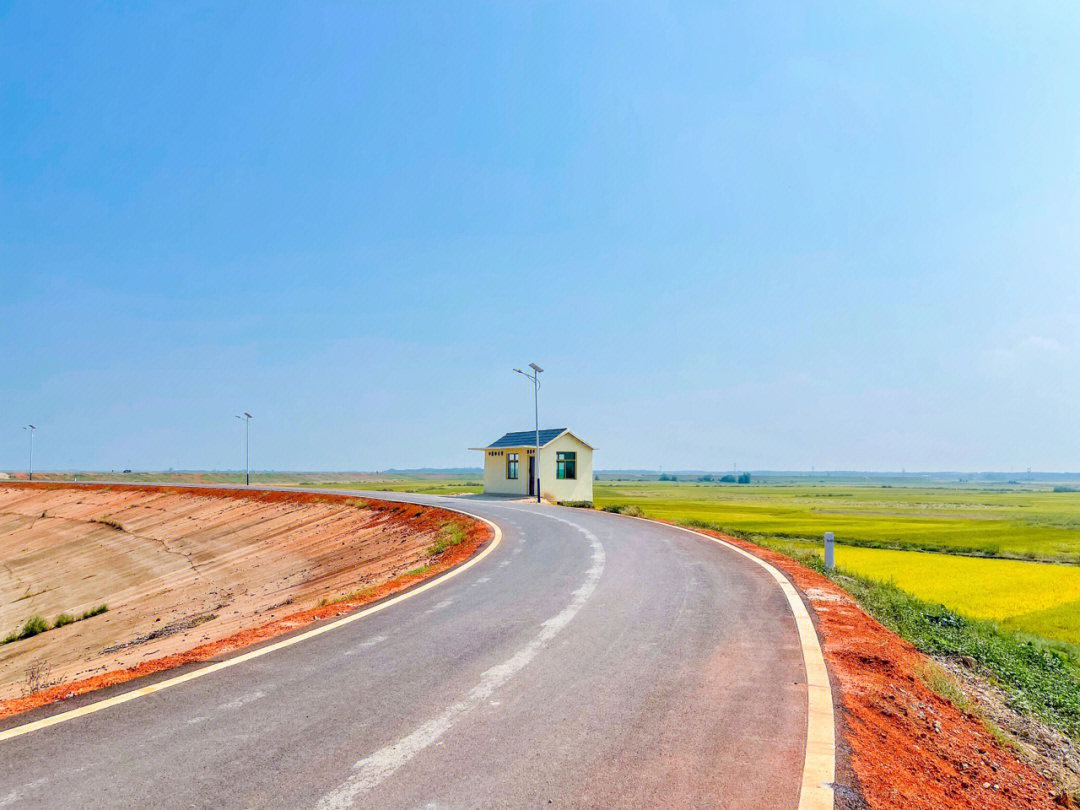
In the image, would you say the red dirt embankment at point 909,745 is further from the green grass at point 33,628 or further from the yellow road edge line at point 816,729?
the green grass at point 33,628

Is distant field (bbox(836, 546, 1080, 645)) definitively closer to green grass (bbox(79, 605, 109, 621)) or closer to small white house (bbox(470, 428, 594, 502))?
small white house (bbox(470, 428, 594, 502))

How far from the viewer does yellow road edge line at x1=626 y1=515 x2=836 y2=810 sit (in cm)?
426

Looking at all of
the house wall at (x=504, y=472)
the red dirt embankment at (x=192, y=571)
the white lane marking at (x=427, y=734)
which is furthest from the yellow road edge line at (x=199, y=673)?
the house wall at (x=504, y=472)

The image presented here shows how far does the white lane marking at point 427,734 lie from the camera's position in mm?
4250

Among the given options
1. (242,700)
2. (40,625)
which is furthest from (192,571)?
(242,700)

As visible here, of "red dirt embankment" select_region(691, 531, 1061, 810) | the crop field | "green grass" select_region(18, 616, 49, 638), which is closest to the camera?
"red dirt embankment" select_region(691, 531, 1061, 810)

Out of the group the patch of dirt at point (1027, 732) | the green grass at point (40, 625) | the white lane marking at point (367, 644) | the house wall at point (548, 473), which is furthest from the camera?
the house wall at point (548, 473)

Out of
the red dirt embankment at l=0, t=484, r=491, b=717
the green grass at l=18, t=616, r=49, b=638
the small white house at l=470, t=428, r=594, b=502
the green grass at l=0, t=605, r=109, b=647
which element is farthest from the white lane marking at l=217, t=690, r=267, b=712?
the small white house at l=470, t=428, r=594, b=502

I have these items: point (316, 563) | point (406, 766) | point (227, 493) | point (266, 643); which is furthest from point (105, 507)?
point (406, 766)

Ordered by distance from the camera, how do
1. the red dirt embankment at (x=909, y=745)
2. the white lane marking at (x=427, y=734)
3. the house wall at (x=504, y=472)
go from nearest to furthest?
the white lane marking at (x=427, y=734) → the red dirt embankment at (x=909, y=745) → the house wall at (x=504, y=472)

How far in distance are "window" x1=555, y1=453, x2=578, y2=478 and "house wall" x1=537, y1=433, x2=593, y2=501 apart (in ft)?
0.94

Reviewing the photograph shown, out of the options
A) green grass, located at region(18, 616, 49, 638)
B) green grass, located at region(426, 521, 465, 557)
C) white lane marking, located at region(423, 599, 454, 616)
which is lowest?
green grass, located at region(18, 616, 49, 638)

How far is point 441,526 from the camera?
946 inches

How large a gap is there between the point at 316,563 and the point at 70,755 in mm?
18024
